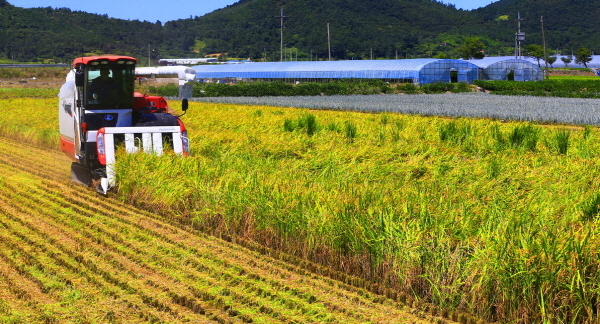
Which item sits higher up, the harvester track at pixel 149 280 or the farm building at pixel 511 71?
the farm building at pixel 511 71

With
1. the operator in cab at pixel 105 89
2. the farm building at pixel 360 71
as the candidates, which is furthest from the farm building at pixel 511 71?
the operator in cab at pixel 105 89

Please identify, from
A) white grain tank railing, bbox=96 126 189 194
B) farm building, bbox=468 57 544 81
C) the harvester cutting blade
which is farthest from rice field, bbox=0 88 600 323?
farm building, bbox=468 57 544 81

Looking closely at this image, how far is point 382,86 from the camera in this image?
5688cm

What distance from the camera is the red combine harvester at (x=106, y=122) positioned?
12.1 meters

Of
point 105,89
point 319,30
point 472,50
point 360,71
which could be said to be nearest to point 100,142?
point 105,89

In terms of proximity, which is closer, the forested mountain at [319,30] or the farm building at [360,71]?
the farm building at [360,71]

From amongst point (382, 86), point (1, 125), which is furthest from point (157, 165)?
point (382, 86)

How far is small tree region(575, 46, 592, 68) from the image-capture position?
11200cm

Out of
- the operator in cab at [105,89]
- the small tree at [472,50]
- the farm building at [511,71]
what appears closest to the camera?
the operator in cab at [105,89]

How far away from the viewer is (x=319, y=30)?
165m

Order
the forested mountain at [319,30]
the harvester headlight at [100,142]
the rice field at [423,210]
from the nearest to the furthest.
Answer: the rice field at [423,210]
the harvester headlight at [100,142]
the forested mountain at [319,30]

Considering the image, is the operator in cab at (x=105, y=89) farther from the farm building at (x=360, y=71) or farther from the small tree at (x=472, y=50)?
the small tree at (x=472, y=50)

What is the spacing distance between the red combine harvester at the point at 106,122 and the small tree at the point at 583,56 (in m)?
111

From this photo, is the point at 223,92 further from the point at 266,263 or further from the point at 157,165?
the point at 266,263
